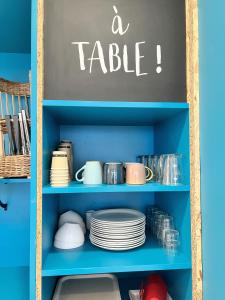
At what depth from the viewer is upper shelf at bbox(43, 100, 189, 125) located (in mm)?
817

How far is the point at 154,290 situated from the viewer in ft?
3.18

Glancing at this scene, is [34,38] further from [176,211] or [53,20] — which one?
[176,211]

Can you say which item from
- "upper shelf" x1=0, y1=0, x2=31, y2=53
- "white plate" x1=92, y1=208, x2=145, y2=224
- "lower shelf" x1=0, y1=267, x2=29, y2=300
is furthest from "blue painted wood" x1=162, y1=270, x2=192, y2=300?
"upper shelf" x1=0, y1=0, x2=31, y2=53

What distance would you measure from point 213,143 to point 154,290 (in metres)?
0.67

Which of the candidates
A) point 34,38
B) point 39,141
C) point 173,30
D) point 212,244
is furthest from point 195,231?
point 34,38

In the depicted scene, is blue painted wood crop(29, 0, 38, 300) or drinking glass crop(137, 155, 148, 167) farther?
drinking glass crop(137, 155, 148, 167)

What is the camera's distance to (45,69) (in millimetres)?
829

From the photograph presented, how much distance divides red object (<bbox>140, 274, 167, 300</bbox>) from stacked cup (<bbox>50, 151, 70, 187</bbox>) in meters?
0.58

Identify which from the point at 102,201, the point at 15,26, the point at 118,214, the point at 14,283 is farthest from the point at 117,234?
the point at 15,26

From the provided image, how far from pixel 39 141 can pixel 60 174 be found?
0.15m

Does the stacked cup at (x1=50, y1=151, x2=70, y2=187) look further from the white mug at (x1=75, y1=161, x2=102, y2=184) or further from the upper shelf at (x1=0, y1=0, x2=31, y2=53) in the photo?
the upper shelf at (x1=0, y1=0, x2=31, y2=53)

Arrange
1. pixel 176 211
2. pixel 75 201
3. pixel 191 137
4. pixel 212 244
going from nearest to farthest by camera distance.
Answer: pixel 212 244 → pixel 191 137 → pixel 176 211 → pixel 75 201

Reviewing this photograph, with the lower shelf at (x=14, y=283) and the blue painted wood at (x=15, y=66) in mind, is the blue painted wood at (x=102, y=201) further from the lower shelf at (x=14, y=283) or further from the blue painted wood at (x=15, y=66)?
the blue painted wood at (x=15, y=66)

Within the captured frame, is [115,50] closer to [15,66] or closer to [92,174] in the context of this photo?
[92,174]
